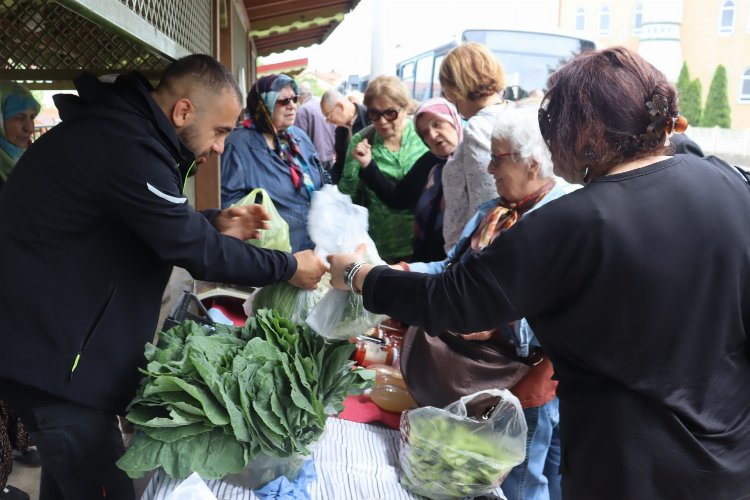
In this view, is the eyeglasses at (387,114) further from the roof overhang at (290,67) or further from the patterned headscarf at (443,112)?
the roof overhang at (290,67)

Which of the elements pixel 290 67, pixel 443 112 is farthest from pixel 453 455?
pixel 290 67

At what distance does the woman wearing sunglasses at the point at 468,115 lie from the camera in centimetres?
290

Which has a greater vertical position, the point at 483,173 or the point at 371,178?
the point at 483,173

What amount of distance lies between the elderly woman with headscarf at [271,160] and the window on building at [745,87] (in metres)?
38.4

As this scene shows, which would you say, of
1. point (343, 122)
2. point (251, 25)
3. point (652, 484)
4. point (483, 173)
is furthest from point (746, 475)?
point (251, 25)

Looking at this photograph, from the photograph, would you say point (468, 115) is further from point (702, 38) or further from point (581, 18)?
point (581, 18)

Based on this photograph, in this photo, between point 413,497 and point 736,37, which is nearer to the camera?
point 413,497

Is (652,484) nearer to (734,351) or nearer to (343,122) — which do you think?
(734,351)

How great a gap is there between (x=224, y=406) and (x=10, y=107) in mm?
2492

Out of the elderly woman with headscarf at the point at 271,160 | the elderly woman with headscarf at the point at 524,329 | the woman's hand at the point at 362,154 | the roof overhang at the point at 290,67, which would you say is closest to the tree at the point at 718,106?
the roof overhang at the point at 290,67

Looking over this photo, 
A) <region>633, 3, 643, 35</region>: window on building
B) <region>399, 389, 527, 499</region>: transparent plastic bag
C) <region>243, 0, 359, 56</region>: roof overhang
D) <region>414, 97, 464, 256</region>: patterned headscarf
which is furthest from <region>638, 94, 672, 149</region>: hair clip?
<region>633, 3, 643, 35</region>: window on building

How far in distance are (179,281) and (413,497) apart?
7.50 feet

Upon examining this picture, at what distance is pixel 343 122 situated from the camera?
5637 millimetres

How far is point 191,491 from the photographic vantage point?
1378 millimetres
